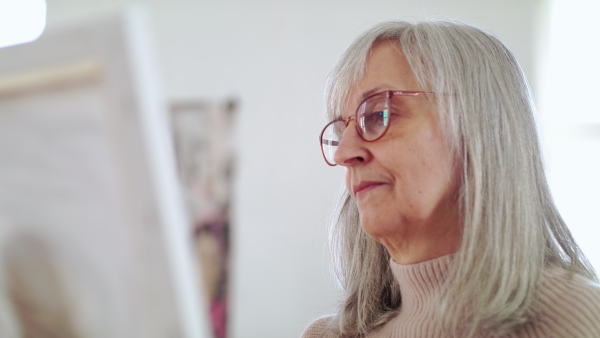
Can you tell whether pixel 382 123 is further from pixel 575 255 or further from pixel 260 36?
pixel 260 36

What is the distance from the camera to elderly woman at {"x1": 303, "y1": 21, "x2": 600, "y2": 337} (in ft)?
2.62

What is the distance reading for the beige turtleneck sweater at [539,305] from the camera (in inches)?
28.7

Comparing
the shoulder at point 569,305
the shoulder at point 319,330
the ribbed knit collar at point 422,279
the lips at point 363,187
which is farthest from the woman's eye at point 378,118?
the shoulder at point 319,330

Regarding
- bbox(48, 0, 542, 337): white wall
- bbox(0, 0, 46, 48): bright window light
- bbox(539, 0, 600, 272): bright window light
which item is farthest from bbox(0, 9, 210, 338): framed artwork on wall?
bbox(0, 0, 46, 48): bright window light

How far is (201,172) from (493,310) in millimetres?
2232

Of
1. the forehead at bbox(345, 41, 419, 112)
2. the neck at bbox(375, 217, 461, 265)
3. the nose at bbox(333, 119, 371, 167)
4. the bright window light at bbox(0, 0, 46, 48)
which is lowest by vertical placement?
the neck at bbox(375, 217, 461, 265)

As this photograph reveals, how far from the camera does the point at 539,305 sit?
30.7 inches

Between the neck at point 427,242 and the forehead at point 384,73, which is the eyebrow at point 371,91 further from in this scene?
the neck at point 427,242

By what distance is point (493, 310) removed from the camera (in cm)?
77

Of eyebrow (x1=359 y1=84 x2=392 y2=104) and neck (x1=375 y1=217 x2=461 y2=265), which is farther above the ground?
eyebrow (x1=359 y1=84 x2=392 y2=104)

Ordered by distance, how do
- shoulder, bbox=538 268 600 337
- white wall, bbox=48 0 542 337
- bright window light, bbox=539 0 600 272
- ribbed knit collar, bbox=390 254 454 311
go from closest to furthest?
shoulder, bbox=538 268 600 337, ribbed knit collar, bbox=390 254 454 311, bright window light, bbox=539 0 600 272, white wall, bbox=48 0 542 337

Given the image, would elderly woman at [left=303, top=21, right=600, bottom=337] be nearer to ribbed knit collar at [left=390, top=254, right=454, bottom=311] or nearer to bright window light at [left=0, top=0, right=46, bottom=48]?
ribbed knit collar at [left=390, top=254, right=454, bottom=311]

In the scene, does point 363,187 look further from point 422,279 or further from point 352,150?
point 422,279

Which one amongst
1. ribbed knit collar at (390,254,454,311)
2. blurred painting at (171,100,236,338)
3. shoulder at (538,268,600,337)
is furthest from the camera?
blurred painting at (171,100,236,338)
